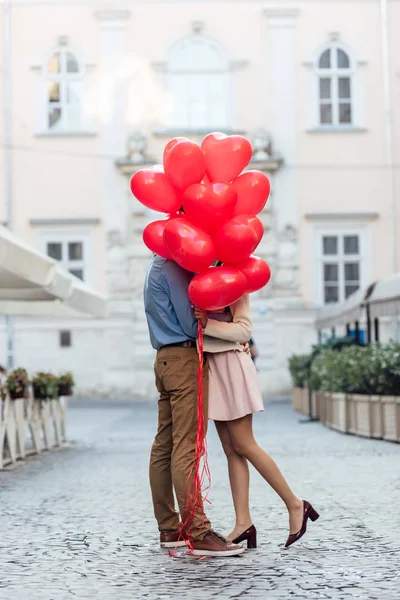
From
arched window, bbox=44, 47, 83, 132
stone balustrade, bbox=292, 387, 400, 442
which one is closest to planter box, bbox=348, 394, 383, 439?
stone balustrade, bbox=292, 387, 400, 442

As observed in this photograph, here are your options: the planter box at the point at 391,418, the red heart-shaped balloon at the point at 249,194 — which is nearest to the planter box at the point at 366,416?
the planter box at the point at 391,418

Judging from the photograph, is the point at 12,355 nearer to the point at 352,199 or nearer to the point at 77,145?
the point at 77,145

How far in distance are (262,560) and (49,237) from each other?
23523 mm

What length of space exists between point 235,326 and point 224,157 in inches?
35.1

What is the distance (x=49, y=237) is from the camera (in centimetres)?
2939

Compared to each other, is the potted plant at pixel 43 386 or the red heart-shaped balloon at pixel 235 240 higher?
the red heart-shaped balloon at pixel 235 240

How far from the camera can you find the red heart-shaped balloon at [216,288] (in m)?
6.39

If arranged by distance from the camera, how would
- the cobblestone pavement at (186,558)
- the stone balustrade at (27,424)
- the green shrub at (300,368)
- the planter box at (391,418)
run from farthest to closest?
the green shrub at (300,368), the planter box at (391,418), the stone balustrade at (27,424), the cobblestone pavement at (186,558)

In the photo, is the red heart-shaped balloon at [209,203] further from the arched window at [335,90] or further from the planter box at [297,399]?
the arched window at [335,90]

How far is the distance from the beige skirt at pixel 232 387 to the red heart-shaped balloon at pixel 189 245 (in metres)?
0.55

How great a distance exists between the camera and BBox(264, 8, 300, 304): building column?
29.2 metres

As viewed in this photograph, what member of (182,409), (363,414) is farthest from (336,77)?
(182,409)

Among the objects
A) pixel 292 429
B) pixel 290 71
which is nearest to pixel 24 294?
pixel 292 429

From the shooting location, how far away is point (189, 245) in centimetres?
641
